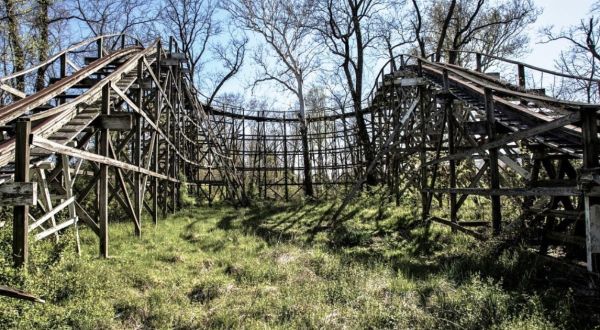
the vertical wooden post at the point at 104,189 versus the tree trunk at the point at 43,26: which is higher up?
the tree trunk at the point at 43,26

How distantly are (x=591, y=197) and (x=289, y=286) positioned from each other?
4.14 metres

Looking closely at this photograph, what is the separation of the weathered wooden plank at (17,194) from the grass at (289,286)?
26.1 inches

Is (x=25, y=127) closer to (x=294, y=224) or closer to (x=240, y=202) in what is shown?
(x=294, y=224)

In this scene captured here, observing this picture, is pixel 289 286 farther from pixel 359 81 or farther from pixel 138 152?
pixel 359 81

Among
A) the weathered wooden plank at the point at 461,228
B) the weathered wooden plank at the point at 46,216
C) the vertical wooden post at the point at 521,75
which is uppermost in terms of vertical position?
the vertical wooden post at the point at 521,75

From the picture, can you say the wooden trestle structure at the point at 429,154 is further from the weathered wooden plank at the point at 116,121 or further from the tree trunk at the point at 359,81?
the tree trunk at the point at 359,81

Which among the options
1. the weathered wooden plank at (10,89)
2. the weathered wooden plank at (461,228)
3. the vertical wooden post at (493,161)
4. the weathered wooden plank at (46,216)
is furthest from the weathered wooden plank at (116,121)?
the weathered wooden plank at (461,228)

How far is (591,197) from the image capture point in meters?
5.13

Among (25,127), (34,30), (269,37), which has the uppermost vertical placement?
(269,37)

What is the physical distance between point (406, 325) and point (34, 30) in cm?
1911

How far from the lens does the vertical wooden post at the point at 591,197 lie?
16.3 feet

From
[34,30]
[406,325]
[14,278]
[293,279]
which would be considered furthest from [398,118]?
[34,30]

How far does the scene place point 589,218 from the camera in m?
5.05

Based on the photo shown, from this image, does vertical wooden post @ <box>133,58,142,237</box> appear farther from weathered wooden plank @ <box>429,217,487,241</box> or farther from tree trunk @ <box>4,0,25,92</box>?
tree trunk @ <box>4,0,25,92</box>
